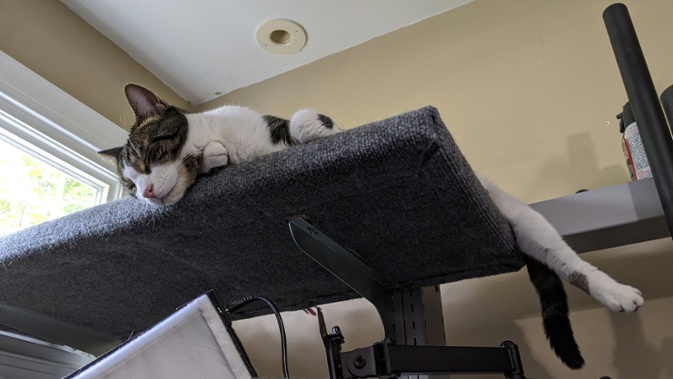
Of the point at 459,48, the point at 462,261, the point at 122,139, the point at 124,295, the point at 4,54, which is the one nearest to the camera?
the point at 462,261

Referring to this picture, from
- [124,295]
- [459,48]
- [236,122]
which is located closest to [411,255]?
[236,122]

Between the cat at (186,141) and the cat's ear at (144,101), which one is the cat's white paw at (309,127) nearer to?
the cat at (186,141)

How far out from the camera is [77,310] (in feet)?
3.41

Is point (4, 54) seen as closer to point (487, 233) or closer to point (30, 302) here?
point (30, 302)

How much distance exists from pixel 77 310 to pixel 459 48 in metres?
1.14

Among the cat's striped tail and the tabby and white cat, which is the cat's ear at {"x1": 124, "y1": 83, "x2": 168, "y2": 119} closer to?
the tabby and white cat

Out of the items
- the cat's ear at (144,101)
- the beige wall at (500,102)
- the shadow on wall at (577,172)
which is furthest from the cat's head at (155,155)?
the shadow on wall at (577,172)

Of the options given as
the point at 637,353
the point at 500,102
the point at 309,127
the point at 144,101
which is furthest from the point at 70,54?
the point at 637,353

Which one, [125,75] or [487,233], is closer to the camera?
[487,233]

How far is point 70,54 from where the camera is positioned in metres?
1.46

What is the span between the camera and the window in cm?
127

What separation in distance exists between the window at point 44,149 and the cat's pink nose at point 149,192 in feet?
2.43

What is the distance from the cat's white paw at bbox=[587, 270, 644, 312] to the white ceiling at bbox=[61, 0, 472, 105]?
1011 mm

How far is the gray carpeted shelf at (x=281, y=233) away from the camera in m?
0.57
